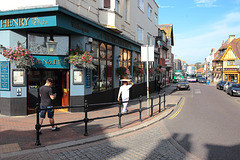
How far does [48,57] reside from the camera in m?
9.36

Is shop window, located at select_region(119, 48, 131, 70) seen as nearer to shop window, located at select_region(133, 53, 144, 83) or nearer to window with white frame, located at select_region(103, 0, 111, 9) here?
shop window, located at select_region(133, 53, 144, 83)

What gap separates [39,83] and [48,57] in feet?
4.76

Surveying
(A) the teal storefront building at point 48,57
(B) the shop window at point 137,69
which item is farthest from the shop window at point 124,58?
(A) the teal storefront building at point 48,57

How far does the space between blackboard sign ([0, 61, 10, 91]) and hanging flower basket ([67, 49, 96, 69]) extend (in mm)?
2691

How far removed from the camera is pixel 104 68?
1254cm

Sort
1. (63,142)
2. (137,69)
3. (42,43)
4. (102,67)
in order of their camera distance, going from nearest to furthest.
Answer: (63,142) < (42,43) < (102,67) < (137,69)

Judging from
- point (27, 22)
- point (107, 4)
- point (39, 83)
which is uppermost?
point (107, 4)

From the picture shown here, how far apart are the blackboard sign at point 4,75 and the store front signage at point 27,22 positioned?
1617 millimetres

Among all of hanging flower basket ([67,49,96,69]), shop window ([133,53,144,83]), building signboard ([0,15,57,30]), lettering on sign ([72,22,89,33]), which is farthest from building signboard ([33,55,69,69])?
shop window ([133,53,144,83])

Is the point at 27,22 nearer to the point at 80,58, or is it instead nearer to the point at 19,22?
the point at 19,22

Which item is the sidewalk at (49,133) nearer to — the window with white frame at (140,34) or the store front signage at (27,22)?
the store front signage at (27,22)

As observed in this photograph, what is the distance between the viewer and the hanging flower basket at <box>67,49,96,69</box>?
9.29 m

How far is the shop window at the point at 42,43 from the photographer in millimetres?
9050

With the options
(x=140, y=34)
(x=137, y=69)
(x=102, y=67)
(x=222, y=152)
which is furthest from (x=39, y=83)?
(x=140, y=34)
